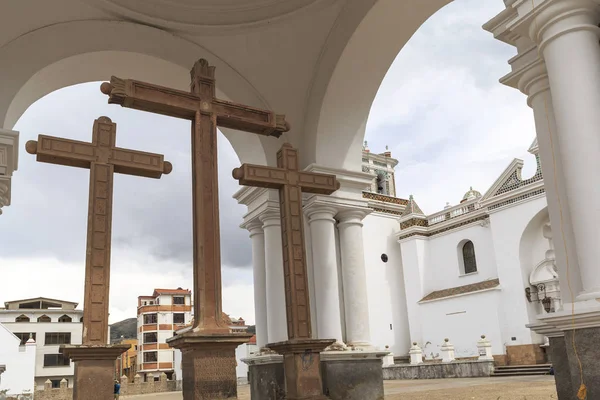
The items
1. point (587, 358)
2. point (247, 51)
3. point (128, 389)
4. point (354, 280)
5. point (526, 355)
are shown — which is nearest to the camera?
point (587, 358)

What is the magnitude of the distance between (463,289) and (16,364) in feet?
69.8

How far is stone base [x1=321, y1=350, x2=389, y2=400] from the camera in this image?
6.77m

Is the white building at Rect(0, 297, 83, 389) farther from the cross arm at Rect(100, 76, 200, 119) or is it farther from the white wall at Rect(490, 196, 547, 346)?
the cross arm at Rect(100, 76, 200, 119)

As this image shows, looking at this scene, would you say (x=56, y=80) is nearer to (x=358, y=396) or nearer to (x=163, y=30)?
(x=163, y=30)

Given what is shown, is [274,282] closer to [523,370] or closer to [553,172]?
[553,172]

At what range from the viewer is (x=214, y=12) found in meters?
7.50

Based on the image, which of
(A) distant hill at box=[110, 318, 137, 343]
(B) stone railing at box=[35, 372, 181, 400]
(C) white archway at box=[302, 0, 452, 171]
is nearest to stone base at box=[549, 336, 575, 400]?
(C) white archway at box=[302, 0, 452, 171]

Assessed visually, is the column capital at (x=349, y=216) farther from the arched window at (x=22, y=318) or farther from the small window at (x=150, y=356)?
the small window at (x=150, y=356)

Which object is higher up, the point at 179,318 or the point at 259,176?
the point at 179,318

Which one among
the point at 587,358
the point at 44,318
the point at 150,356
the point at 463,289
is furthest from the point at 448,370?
the point at 150,356

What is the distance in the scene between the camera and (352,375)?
22.5 ft

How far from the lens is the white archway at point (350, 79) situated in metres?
7.16

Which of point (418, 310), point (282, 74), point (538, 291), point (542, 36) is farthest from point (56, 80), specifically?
point (418, 310)

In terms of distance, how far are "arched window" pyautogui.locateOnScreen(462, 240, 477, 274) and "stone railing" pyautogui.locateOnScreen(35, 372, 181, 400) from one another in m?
15.4
